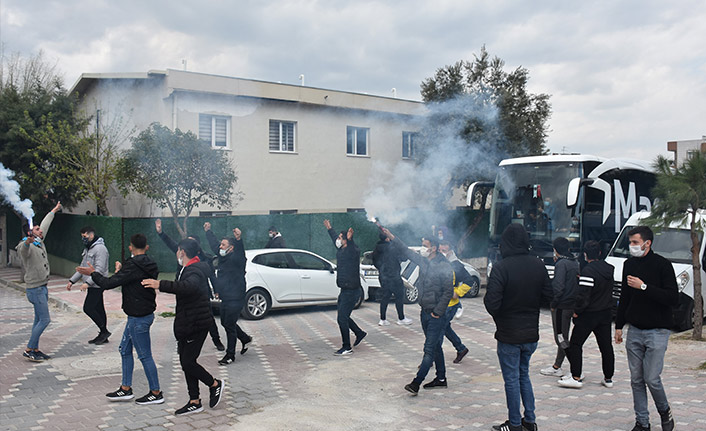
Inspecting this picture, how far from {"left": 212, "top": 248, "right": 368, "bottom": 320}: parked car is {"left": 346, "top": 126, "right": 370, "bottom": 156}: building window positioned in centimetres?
1094

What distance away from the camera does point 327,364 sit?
26.9 ft

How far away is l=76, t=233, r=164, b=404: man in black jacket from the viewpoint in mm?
6141

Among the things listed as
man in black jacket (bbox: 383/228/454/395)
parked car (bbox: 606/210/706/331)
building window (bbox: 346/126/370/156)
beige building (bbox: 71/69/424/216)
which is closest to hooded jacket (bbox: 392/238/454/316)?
man in black jacket (bbox: 383/228/454/395)

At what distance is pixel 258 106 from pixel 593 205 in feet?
38.7

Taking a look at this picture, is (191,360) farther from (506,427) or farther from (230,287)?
(506,427)

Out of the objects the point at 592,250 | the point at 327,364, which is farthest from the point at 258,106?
the point at 592,250

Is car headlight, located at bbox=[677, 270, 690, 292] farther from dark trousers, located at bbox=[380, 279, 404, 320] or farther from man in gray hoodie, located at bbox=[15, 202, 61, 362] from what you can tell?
man in gray hoodie, located at bbox=[15, 202, 61, 362]

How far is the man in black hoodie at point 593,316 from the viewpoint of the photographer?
684 cm

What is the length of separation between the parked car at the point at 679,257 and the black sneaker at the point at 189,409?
24.9 feet

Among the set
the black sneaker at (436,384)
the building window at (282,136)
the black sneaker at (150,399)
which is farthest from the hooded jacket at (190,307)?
the building window at (282,136)

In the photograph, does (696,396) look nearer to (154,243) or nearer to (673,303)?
(673,303)

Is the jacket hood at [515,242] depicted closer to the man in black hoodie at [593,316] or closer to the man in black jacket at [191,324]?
the man in black hoodie at [593,316]

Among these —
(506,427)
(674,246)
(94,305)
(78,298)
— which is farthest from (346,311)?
(78,298)

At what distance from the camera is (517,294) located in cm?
513
